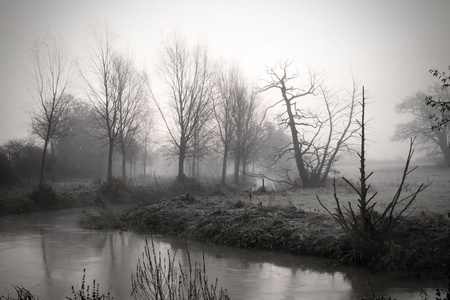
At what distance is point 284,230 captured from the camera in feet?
39.3

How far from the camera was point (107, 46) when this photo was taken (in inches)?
1193

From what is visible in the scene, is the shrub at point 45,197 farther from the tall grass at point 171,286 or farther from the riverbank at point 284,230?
the tall grass at point 171,286

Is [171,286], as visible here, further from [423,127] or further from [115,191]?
[423,127]

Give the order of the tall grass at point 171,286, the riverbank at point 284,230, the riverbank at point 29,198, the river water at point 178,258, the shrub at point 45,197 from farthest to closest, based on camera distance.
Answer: the shrub at point 45,197 → the riverbank at point 29,198 → the riverbank at point 284,230 → the river water at point 178,258 → the tall grass at point 171,286

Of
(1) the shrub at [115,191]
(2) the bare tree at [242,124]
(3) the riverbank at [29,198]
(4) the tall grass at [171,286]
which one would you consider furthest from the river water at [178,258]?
(2) the bare tree at [242,124]

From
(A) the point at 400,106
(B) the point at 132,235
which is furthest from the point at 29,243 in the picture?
(A) the point at 400,106

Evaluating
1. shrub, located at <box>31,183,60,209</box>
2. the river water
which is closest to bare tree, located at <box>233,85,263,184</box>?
shrub, located at <box>31,183,60,209</box>

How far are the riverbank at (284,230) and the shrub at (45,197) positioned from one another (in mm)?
7050

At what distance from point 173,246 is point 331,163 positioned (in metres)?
17.0

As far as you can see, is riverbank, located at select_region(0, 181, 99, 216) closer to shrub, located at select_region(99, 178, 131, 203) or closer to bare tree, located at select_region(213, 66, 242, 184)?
shrub, located at select_region(99, 178, 131, 203)

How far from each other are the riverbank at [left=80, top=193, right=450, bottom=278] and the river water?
46 centimetres

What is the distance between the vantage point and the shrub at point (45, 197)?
23.4m

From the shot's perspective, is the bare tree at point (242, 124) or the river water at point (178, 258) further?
the bare tree at point (242, 124)

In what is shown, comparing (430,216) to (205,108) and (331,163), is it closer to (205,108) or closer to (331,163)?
(331,163)
